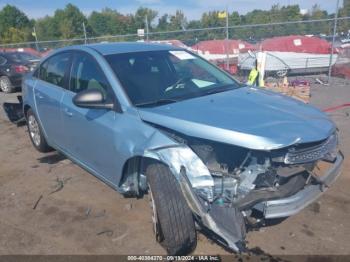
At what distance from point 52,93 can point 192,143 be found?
2495mm

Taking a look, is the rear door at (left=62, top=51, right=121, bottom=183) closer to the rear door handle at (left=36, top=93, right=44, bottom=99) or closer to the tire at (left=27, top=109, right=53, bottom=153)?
the rear door handle at (left=36, top=93, right=44, bottom=99)

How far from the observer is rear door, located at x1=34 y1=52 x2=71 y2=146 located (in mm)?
4543

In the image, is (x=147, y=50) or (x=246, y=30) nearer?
(x=147, y=50)

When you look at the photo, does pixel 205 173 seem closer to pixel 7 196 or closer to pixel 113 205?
pixel 113 205

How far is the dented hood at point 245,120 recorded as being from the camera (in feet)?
8.87

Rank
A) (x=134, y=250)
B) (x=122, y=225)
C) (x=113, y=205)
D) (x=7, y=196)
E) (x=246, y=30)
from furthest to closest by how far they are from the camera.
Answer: (x=246, y=30)
(x=7, y=196)
(x=113, y=205)
(x=122, y=225)
(x=134, y=250)

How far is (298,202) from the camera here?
284 centimetres

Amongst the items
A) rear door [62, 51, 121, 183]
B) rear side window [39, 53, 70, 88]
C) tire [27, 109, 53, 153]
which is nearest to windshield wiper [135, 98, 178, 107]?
rear door [62, 51, 121, 183]

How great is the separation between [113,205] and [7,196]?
1.44 metres

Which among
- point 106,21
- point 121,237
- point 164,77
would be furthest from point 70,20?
point 121,237

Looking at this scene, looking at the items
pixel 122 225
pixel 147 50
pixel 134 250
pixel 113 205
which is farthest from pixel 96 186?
pixel 147 50

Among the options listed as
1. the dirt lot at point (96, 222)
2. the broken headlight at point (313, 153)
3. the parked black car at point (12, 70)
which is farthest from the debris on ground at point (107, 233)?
the parked black car at point (12, 70)

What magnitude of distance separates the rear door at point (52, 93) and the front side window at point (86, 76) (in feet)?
0.70

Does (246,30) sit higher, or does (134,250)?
(246,30)
